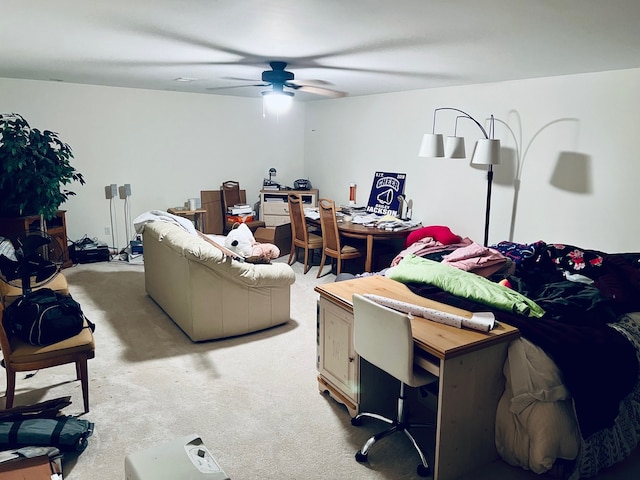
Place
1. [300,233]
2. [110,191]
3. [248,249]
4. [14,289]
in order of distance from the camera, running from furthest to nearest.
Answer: [110,191], [300,233], [248,249], [14,289]

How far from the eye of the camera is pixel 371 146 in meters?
5.94

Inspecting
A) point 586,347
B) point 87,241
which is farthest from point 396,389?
point 87,241

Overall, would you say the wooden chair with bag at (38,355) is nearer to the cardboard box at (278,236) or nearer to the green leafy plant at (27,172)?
the green leafy plant at (27,172)

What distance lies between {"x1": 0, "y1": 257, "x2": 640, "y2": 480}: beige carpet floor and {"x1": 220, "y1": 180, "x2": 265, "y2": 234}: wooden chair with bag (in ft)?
7.93

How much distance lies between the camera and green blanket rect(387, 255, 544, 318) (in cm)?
249

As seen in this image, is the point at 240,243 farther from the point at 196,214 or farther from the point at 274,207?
the point at 196,214

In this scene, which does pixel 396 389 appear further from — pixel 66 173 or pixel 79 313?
pixel 66 173

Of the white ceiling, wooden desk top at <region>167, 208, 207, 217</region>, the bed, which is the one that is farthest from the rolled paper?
wooden desk top at <region>167, 208, 207, 217</region>

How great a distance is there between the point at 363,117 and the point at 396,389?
13.1 ft

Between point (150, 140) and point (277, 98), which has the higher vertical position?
point (277, 98)

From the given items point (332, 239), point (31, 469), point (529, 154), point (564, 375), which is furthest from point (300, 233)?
point (31, 469)

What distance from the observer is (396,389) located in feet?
9.25

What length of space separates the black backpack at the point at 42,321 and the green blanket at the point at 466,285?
1.91 metres

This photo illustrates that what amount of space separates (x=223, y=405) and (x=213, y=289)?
0.98 meters
